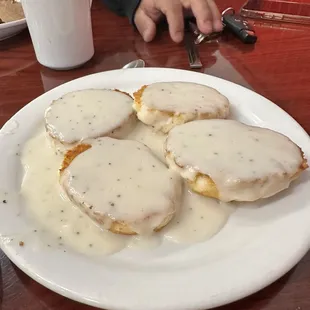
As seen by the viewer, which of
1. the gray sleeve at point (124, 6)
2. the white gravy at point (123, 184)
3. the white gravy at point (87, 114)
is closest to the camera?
the white gravy at point (123, 184)

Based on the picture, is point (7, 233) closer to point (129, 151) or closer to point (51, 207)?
point (51, 207)

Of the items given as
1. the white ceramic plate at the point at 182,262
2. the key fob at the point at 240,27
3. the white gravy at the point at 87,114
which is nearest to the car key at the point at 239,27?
the key fob at the point at 240,27

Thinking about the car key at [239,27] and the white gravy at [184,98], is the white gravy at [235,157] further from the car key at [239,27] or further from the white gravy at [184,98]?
the car key at [239,27]

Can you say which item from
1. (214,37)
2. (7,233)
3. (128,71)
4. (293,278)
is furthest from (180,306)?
(214,37)

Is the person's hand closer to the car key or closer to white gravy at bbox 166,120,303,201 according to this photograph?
the car key

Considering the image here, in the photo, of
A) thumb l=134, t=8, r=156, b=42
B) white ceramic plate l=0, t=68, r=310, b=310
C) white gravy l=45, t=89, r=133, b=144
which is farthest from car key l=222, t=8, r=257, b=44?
white ceramic plate l=0, t=68, r=310, b=310

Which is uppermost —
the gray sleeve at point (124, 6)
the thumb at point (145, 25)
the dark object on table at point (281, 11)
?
the gray sleeve at point (124, 6)
